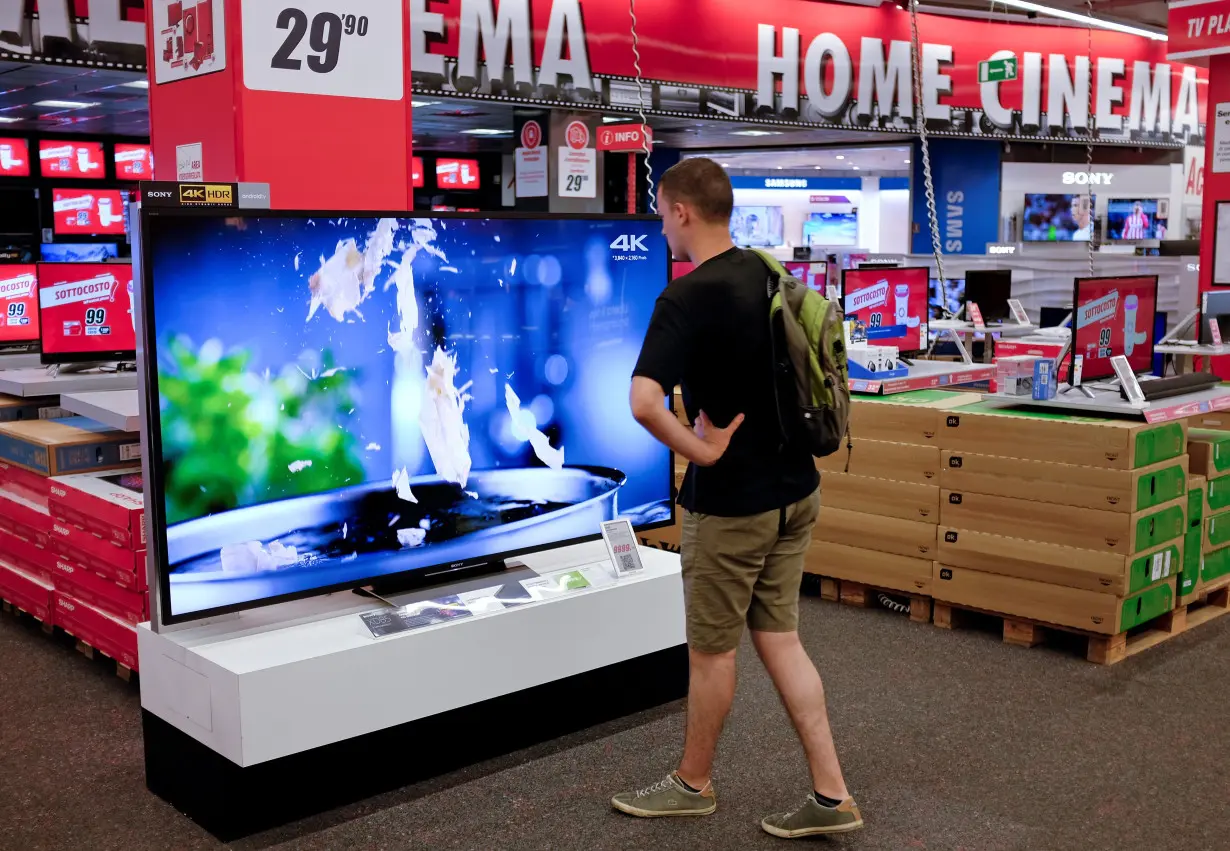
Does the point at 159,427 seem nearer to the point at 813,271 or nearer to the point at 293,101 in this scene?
the point at 293,101

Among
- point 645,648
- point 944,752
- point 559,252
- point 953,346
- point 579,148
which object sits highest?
point 579,148

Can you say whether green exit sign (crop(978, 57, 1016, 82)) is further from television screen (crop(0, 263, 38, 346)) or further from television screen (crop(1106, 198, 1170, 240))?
television screen (crop(0, 263, 38, 346))

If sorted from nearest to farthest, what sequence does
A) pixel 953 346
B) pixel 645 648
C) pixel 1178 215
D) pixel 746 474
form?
pixel 746 474
pixel 645 648
pixel 953 346
pixel 1178 215

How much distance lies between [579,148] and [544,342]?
7871 millimetres

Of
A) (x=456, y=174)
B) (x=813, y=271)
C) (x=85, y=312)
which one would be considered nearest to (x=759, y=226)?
(x=456, y=174)

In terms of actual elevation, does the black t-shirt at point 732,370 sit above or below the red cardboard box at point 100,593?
above

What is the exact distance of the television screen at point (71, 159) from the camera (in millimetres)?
13820

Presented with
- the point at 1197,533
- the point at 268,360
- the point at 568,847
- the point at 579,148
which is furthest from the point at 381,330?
the point at 579,148

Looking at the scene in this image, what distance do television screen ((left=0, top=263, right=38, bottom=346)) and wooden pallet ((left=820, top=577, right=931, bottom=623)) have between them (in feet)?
15.1

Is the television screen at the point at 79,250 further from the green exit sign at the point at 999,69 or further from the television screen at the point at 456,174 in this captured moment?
the green exit sign at the point at 999,69

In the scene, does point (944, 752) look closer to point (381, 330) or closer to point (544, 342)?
point (544, 342)

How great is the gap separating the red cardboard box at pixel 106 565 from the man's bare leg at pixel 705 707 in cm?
179

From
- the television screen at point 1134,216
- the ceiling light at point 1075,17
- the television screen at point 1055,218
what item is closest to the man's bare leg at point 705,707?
the ceiling light at point 1075,17

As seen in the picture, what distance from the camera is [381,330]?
3.31 m
